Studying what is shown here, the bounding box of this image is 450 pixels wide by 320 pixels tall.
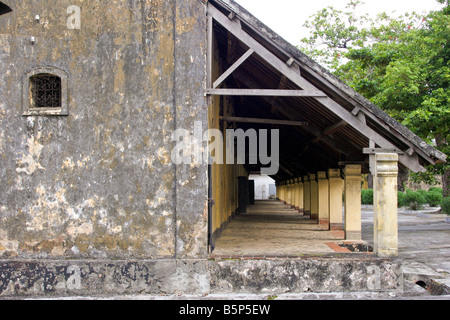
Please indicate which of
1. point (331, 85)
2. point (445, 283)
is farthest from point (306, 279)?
point (331, 85)

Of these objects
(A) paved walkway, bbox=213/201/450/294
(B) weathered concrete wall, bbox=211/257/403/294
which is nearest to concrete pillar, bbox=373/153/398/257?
(B) weathered concrete wall, bbox=211/257/403/294

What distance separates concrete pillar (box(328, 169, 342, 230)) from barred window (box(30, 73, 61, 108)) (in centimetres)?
828

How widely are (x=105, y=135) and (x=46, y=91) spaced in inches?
53.6

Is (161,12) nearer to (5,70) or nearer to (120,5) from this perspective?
(120,5)

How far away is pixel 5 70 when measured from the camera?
28.5 feet

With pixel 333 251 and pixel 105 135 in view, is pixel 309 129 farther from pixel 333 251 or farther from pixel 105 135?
pixel 105 135

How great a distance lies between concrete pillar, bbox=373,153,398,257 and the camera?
340 inches

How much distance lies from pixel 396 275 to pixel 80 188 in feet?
18.1

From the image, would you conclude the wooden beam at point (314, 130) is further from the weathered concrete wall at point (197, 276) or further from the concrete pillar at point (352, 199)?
the weathered concrete wall at point (197, 276)

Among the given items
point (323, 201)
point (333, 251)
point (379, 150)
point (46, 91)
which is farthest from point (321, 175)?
point (46, 91)

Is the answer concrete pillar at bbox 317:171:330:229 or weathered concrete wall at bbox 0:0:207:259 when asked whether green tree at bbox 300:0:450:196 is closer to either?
concrete pillar at bbox 317:171:330:229

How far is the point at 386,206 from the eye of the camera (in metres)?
8.71

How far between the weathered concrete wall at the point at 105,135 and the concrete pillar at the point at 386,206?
9.79ft
